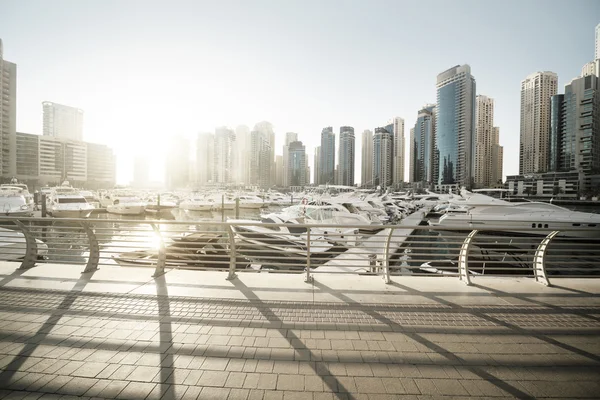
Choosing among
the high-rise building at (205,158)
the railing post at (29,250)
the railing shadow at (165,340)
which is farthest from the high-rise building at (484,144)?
the railing post at (29,250)

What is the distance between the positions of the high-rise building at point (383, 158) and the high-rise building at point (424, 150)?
2135cm

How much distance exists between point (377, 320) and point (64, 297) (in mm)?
5699

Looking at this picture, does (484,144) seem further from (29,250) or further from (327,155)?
(29,250)

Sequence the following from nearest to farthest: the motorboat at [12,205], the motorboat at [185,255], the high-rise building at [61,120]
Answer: the motorboat at [185,255], the motorboat at [12,205], the high-rise building at [61,120]

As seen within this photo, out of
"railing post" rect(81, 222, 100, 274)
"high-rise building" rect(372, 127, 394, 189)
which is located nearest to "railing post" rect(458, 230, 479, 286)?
"railing post" rect(81, 222, 100, 274)

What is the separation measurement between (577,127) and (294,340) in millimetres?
169115

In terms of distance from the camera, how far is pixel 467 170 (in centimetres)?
12306

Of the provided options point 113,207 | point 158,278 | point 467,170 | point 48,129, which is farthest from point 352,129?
point 48,129

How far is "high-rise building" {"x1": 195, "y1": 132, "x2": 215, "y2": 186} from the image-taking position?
500 ft

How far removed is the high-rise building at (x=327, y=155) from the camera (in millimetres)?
162875

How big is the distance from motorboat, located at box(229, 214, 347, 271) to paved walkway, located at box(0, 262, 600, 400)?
2.75 feet

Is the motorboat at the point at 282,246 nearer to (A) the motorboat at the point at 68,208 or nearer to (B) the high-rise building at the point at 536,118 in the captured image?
(A) the motorboat at the point at 68,208

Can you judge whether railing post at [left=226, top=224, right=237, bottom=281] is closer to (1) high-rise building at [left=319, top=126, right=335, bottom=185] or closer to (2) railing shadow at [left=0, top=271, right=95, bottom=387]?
(2) railing shadow at [left=0, top=271, right=95, bottom=387]

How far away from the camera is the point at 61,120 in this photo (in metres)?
184
